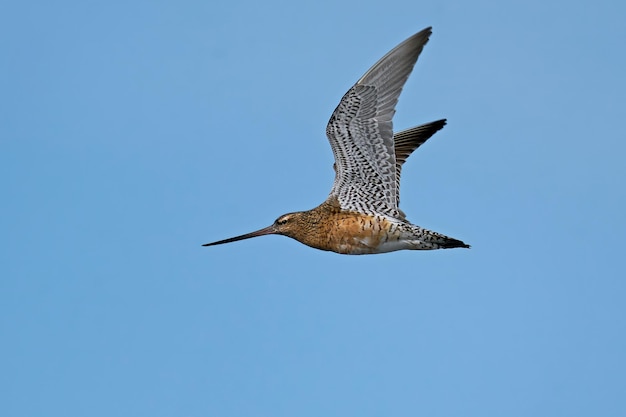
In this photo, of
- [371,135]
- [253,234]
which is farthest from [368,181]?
[253,234]

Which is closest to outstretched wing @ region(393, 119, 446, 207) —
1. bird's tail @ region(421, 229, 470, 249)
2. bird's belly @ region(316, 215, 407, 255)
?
bird's belly @ region(316, 215, 407, 255)

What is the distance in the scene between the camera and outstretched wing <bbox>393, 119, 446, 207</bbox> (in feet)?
70.9

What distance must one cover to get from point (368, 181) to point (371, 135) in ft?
2.90

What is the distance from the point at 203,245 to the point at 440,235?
16.7 ft

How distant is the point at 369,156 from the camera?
1897 centimetres

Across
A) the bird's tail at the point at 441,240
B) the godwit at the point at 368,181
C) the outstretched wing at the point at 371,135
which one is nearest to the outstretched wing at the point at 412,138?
the godwit at the point at 368,181

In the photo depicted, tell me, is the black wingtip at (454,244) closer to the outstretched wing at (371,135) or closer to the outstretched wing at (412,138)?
the outstretched wing at (371,135)

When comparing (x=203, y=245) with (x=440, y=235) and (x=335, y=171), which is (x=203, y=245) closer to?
(x=335, y=171)

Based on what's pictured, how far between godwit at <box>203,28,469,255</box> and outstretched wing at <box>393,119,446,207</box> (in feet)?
5.76

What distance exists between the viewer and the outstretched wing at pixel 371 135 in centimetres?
1850

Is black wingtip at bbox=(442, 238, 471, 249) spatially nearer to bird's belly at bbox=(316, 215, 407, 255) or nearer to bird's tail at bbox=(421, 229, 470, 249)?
bird's tail at bbox=(421, 229, 470, 249)

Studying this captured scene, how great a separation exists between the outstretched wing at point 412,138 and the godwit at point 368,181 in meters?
1.75

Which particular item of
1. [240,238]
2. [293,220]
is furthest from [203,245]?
[293,220]

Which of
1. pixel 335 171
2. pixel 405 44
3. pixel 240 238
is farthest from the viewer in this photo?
pixel 240 238
